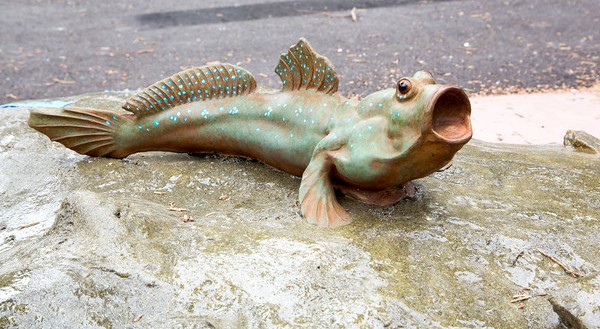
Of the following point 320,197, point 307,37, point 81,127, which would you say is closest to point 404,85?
point 320,197

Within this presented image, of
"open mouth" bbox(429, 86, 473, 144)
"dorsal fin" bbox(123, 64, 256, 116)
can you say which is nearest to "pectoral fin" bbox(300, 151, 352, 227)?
"open mouth" bbox(429, 86, 473, 144)

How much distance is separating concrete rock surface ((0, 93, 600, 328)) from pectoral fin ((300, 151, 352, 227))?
8 cm

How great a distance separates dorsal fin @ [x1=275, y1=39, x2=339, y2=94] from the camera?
3098 mm

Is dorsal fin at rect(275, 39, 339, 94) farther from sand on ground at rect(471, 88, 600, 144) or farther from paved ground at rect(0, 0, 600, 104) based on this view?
paved ground at rect(0, 0, 600, 104)

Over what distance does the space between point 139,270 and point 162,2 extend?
7239 mm

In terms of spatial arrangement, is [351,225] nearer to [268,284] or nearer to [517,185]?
[268,284]

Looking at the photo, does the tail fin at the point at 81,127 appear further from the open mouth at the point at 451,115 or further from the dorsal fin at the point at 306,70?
the open mouth at the point at 451,115

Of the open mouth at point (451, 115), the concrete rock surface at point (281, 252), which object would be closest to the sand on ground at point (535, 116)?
the concrete rock surface at point (281, 252)

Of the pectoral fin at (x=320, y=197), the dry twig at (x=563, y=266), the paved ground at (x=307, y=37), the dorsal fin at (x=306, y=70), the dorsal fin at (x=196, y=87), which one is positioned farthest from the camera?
the paved ground at (x=307, y=37)

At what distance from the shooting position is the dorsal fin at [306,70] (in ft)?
10.2

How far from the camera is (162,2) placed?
894 centimetres

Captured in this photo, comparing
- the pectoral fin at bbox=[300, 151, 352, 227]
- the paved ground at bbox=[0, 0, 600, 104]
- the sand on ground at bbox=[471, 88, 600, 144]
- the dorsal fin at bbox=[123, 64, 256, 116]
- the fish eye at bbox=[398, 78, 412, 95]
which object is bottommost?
the sand on ground at bbox=[471, 88, 600, 144]

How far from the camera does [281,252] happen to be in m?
2.41

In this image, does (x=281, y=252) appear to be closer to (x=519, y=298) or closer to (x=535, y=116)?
(x=519, y=298)
